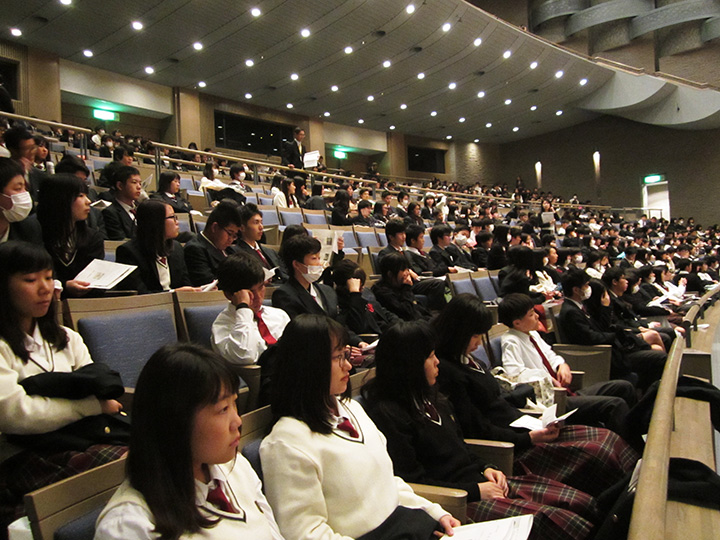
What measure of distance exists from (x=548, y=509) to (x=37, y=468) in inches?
51.8

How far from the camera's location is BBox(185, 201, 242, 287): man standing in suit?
3025 mm

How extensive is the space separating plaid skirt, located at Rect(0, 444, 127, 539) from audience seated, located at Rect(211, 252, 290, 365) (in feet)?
2.64

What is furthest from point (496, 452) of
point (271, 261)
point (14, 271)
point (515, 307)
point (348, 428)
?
point (271, 261)

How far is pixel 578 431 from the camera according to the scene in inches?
82.4

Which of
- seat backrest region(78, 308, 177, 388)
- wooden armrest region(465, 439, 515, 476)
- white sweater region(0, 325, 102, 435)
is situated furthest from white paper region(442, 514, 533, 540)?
seat backrest region(78, 308, 177, 388)

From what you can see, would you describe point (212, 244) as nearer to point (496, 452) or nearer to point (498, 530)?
point (496, 452)

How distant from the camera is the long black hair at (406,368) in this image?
5.63 feet

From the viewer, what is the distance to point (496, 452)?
183 cm

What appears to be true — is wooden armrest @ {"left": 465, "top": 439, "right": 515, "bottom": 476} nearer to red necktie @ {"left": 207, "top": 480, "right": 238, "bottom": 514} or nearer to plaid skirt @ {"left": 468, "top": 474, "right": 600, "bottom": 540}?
plaid skirt @ {"left": 468, "top": 474, "right": 600, "bottom": 540}

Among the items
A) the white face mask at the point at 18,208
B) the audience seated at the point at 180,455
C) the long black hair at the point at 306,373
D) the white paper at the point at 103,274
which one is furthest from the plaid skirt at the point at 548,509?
the white face mask at the point at 18,208

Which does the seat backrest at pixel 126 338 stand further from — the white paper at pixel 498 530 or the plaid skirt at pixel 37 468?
the white paper at pixel 498 530

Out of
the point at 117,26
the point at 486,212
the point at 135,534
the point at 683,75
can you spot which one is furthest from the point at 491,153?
the point at 135,534

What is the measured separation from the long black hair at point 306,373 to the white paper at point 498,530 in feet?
1.39

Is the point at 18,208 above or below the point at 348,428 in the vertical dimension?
above
